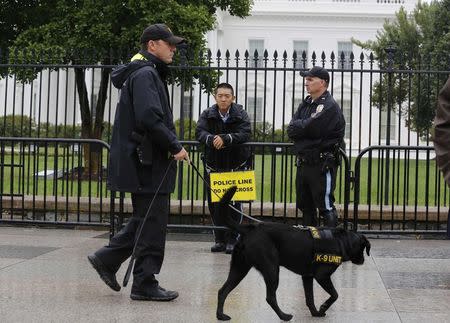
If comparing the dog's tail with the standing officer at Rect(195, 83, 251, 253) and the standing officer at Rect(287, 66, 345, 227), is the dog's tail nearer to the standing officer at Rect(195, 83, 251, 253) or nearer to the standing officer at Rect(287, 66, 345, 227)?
the standing officer at Rect(287, 66, 345, 227)

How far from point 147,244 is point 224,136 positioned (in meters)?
2.56

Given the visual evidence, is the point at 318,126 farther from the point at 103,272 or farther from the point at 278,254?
the point at 103,272

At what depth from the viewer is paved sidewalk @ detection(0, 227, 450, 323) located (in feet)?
18.0

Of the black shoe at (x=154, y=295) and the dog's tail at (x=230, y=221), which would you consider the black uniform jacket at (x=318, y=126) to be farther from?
the black shoe at (x=154, y=295)

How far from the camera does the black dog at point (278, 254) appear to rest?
518cm

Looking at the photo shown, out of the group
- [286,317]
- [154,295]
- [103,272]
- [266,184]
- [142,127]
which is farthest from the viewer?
[266,184]

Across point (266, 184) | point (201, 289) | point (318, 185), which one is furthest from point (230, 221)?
point (266, 184)

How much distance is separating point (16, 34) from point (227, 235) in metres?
12.5

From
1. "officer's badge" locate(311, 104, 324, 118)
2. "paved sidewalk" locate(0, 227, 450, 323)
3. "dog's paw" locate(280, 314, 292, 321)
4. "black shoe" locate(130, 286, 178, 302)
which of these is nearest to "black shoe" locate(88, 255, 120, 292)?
"paved sidewalk" locate(0, 227, 450, 323)

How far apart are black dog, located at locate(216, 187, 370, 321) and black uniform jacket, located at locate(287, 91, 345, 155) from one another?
83.4 inches

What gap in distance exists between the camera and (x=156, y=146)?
5.86 metres

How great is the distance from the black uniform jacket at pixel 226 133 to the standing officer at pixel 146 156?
7.65 ft

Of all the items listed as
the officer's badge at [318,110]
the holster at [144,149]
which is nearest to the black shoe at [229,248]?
the officer's badge at [318,110]

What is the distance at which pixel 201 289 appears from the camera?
6387mm
